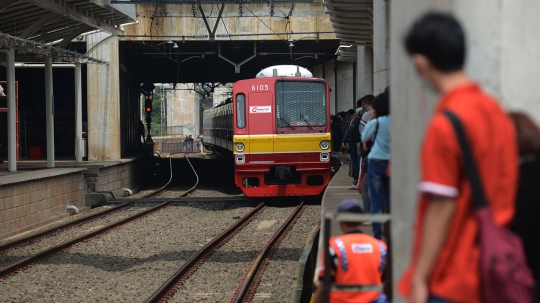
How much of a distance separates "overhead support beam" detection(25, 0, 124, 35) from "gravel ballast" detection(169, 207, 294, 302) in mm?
6281

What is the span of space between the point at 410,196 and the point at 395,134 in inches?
15.3

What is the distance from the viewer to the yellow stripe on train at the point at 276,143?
17688mm

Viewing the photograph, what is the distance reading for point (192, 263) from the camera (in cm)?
1050

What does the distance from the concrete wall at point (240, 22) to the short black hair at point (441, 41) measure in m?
23.2

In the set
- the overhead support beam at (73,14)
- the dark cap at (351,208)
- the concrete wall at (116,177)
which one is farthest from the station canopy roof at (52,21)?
the dark cap at (351,208)

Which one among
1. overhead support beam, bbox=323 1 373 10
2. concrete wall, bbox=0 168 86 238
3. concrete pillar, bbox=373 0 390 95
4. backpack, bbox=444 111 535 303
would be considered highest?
overhead support beam, bbox=323 1 373 10

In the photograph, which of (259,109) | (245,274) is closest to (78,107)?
(259,109)

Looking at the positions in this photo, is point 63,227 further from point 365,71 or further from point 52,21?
point 365,71

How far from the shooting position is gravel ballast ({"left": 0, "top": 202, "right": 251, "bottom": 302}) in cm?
892

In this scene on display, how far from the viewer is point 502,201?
2.44 metres

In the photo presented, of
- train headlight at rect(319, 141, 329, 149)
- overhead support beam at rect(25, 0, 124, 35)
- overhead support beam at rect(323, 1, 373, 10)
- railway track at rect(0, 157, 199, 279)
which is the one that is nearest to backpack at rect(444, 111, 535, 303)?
railway track at rect(0, 157, 199, 279)

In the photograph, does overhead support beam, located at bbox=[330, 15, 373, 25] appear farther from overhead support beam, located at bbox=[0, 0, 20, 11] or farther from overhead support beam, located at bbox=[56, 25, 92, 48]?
overhead support beam, located at bbox=[0, 0, 20, 11]

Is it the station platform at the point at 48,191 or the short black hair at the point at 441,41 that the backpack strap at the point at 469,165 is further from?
the station platform at the point at 48,191

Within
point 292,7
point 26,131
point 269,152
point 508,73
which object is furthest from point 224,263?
point 26,131
